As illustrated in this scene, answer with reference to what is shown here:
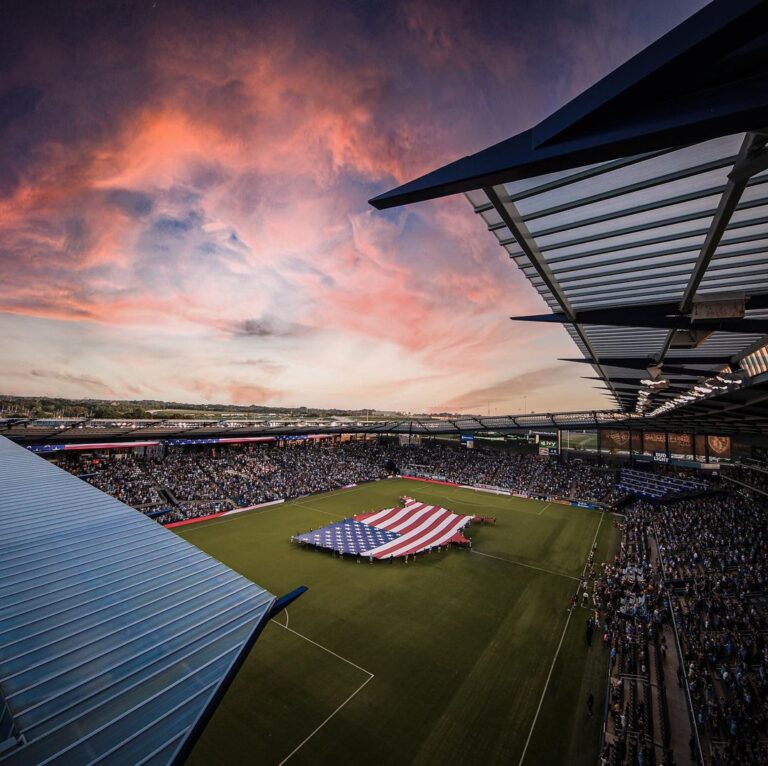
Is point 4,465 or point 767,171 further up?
point 767,171

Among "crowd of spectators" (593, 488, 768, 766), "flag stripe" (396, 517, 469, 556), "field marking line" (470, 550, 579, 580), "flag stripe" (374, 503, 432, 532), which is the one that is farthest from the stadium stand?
"flag stripe" (374, 503, 432, 532)

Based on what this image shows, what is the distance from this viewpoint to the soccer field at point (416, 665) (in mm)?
11477

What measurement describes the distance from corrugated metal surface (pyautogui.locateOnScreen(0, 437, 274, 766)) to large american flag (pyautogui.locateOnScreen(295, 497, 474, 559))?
60.0 ft

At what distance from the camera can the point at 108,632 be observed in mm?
5707

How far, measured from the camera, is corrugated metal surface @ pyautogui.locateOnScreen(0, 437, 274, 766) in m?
4.21

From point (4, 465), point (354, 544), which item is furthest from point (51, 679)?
point (354, 544)

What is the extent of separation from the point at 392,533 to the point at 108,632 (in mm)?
24187

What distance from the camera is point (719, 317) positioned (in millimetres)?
8500

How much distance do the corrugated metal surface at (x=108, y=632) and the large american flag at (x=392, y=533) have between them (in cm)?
1828

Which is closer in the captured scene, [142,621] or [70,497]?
[142,621]

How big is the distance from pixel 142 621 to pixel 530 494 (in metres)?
47.7

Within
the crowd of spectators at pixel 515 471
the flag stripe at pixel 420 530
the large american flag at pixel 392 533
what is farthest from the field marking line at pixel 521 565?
the crowd of spectators at pixel 515 471

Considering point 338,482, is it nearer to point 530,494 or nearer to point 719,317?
point 530,494

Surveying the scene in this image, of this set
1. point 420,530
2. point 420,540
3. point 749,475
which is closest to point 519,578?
point 420,540
